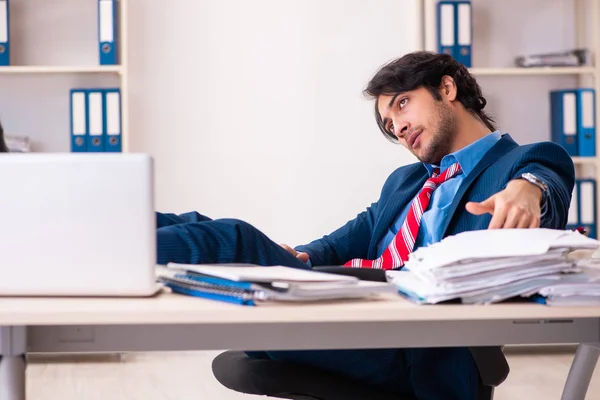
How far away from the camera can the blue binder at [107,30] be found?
3.60 m

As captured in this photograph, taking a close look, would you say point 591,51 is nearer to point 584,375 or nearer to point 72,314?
point 584,375

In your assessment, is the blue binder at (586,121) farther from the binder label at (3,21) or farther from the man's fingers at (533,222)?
the man's fingers at (533,222)

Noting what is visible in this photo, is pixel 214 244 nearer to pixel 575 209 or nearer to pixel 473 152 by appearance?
pixel 473 152

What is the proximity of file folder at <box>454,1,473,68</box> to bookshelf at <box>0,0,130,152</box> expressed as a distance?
157cm

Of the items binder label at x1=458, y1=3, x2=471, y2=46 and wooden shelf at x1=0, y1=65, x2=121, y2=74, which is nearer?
wooden shelf at x1=0, y1=65, x2=121, y2=74

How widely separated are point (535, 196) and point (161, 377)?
2.40 m

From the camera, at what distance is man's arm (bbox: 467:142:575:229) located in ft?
3.79

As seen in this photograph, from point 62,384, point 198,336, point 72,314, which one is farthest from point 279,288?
A: point 62,384

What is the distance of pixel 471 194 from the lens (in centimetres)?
170

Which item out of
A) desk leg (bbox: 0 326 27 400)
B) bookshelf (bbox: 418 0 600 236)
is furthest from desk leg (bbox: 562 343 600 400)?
bookshelf (bbox: 418 0 600 236)

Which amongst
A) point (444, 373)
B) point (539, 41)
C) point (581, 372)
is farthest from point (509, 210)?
point (539, 41)

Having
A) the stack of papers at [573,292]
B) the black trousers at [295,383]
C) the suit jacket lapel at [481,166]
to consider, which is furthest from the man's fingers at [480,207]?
the suit jacket lapel at [481,166]

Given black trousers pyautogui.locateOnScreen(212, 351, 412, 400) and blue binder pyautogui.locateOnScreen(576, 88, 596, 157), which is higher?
blue binder pyautogui.locateOnScreen(576, 88, 596, 157)

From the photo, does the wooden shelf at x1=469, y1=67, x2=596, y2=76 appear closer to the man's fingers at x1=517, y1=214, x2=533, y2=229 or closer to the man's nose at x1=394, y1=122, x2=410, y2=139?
the man's nose at x1=394, y1=122, x2=410, y2=139
